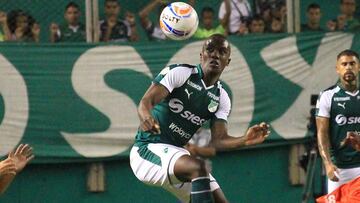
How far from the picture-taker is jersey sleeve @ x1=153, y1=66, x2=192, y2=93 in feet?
32.1

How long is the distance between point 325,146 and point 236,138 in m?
2.35

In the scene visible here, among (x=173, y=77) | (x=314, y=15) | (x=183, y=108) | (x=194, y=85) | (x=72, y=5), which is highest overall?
(x=173, y=77)

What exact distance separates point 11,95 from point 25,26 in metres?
0.95

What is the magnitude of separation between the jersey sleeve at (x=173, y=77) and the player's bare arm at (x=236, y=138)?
61 cm

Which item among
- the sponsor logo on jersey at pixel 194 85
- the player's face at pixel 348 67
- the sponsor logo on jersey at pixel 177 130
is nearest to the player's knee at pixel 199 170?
the sponsor logo on jersey at pixel 177 130

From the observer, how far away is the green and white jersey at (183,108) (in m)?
9.99

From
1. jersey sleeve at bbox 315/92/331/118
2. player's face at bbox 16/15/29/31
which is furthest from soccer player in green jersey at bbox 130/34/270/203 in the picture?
player's face at bbox 16/15/29/31

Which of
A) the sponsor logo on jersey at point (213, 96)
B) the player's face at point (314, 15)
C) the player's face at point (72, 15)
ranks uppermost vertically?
the sponsor logo on jersey at point (213, 96)

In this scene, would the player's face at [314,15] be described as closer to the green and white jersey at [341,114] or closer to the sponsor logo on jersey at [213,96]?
the green and white jersey at [341,114]

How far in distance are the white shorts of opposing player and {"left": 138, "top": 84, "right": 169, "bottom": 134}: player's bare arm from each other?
3.17 m

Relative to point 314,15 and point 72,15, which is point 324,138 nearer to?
point 314,15

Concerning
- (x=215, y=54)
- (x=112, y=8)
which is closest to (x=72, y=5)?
(x=112, y=8)

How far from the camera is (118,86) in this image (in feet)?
45.9

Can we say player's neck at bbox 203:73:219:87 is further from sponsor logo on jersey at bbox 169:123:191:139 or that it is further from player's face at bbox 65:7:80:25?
player's face at bbox 65:7:80:25
